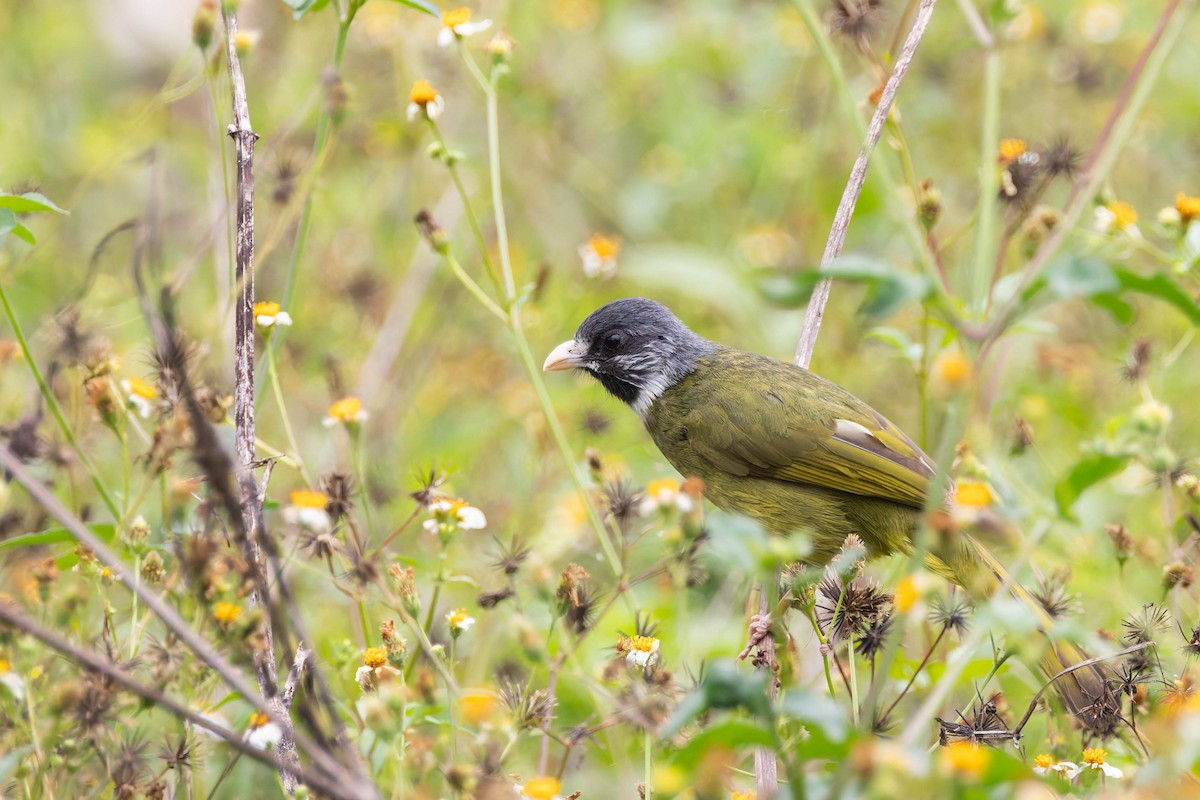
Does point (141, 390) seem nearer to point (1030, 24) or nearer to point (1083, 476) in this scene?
point (1083, 476)

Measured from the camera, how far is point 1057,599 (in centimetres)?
288

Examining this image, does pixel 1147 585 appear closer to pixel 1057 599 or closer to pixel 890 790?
pixel 1057 599

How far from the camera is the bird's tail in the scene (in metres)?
2.40

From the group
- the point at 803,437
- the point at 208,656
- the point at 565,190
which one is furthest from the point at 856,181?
the point at 565,190

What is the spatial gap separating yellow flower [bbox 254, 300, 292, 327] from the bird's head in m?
1.73

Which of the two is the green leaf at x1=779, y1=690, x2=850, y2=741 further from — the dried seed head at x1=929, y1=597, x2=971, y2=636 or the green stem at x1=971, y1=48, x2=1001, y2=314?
the dried seed head at x1=929, y1=597, x2=971, y2=636

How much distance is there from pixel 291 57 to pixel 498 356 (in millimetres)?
1916

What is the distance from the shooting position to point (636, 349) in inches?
175

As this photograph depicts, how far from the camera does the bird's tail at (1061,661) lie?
2402 mm

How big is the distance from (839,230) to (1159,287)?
174 centimetres

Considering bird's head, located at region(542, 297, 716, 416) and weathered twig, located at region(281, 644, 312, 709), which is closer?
weathered twig, located at region(281, 644, 312, 709)

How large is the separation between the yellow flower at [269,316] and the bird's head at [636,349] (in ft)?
5.67

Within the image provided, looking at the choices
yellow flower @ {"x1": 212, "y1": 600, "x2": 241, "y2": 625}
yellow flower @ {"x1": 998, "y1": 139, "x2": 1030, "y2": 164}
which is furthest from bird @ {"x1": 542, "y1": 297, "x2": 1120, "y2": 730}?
yellow flower @ {"x1": 212, "y1": 600, "x2": 241, "y2": 625}

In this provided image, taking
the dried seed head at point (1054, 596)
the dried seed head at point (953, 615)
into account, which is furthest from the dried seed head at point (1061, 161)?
the dried seed head at point (953, 615)
